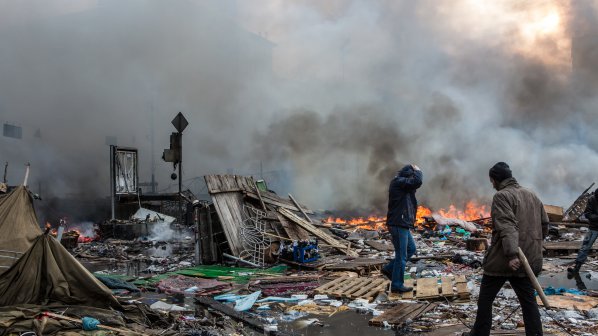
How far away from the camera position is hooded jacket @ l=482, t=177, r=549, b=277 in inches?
135

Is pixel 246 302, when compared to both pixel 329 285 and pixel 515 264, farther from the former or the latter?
pixel 515 264

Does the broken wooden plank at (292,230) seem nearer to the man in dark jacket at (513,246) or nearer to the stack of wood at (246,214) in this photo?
the stack of wood at (246,214)

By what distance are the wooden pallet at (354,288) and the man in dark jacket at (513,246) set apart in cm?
203

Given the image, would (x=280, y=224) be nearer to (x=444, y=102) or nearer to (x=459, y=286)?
(x=459, y=286)

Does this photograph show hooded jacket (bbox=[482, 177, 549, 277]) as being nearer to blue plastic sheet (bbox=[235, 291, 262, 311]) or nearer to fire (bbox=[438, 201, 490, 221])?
blue plastic sheet (bbox=[235, 291, 262, 311])

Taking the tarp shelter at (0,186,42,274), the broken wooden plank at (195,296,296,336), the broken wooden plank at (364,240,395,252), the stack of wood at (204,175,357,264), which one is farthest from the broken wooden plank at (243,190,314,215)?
the tarp shelter at (0,186,42,274)

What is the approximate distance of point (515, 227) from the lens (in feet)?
11.2

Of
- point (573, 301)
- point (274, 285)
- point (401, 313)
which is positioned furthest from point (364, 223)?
point (401, 313)

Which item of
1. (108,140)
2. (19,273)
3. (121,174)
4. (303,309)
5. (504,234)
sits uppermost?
(108,140)

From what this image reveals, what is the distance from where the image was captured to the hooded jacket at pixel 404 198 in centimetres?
569

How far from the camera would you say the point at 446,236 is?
12.1m

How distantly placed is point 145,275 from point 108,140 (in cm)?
1518

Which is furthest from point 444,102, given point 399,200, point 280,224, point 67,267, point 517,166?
point 67,267

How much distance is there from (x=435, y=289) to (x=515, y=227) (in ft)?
7.76
